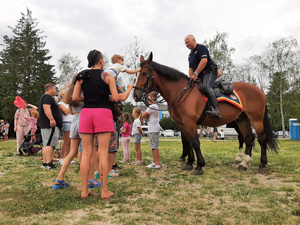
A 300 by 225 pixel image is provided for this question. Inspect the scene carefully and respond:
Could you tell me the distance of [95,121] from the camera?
3.82 m

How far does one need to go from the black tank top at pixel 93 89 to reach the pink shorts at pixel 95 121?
0.09m

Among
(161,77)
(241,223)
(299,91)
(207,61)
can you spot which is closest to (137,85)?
(161,77)

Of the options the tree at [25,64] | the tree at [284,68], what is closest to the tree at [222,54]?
the tree at [284,68]

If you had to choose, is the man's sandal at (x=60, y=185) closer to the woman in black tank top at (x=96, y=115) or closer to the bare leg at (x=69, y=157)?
the bare leg at (x=69, y=157)

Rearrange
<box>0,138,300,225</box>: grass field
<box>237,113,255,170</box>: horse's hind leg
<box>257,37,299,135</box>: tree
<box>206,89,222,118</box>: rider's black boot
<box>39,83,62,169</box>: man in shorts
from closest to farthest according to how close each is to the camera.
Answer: <box>0,138,300,225</box>: grass field → <box>206,89,222,118</box>: rider's black boot → <box>39,83,62,169</box>: man in shorts → <box>237,113,255,170</box>: horse's hind leg → <box>257,37,299,135</box>: tree

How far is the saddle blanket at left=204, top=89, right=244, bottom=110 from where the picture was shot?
20.5 feet

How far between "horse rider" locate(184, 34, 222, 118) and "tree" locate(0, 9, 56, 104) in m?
36.0

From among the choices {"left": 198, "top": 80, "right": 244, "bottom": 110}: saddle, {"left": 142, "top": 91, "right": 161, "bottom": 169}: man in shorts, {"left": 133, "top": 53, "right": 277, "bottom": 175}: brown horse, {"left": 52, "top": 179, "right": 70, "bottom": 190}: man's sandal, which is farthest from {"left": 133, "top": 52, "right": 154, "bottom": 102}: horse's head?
{"left": 52, "top": 179, "right": 70, "bottom": 190}: man's sandal

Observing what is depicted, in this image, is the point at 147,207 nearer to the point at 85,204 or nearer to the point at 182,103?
the point at 85,204

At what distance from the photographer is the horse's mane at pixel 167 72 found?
6037mm

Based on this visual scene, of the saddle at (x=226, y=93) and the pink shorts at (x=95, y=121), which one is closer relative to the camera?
the pink shorts at (x=95, y=121)

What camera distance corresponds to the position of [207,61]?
634 centimetres

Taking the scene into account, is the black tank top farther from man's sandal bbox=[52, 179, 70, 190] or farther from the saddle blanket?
the saddle blanket

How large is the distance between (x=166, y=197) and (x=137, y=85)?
269 cm
